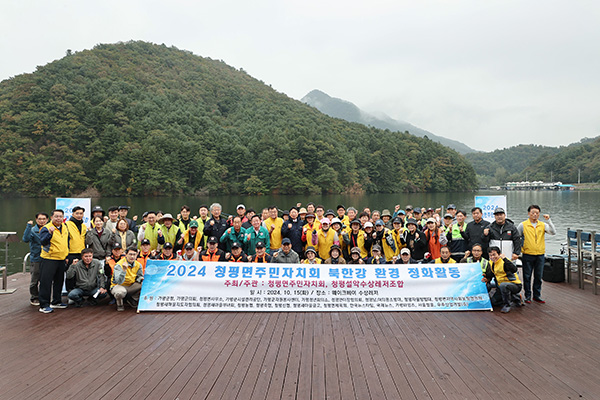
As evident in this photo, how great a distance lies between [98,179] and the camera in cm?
5312

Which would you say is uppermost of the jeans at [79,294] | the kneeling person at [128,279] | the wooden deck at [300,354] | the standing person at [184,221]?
the standing person at [184,221]

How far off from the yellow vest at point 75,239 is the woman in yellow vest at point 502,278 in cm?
703

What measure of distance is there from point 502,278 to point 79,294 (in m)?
7.25

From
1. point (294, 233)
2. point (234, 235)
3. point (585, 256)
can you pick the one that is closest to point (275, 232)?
point (294, 233)

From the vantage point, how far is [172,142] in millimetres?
56750

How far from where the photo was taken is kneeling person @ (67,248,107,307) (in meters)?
6.01

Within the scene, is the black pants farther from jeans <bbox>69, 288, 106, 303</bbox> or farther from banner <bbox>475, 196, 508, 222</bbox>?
banner <bbox>475, 196, 508, 222</bbox>

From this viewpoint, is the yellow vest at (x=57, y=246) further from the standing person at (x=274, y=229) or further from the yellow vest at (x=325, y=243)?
the yellow vest at (x=325, y=243)

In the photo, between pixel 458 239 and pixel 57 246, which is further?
Answer: pixel 458 239

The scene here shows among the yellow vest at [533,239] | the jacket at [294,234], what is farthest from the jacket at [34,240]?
the yellow vest at [533,239]

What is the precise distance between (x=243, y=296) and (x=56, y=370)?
8.69 feet

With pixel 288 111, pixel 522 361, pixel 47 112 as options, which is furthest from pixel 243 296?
pixel 288 111

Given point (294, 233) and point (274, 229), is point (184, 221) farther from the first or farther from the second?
point (294, 233)

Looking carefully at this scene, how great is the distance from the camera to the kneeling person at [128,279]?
5.88 meters
